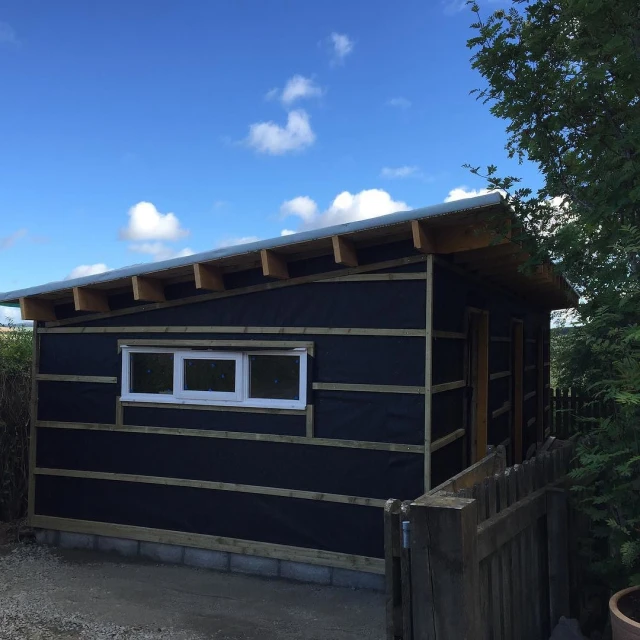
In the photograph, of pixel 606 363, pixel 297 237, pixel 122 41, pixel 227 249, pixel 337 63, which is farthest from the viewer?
pixel 337 63

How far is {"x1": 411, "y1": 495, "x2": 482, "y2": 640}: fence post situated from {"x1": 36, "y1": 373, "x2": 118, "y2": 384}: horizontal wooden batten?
4.57 metres

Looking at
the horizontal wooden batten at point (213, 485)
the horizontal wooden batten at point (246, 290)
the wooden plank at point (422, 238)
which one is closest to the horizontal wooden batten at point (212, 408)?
the horizontal wooden batten at point (213, 485)

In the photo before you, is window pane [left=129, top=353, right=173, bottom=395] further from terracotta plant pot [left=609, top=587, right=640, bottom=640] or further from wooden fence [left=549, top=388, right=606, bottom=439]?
wooden fence [left=549, top=388, right=606, bottom=439]

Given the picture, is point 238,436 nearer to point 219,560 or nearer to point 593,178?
point 219,560

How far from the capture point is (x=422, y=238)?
4836 mm

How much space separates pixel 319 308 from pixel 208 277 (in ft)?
3.63

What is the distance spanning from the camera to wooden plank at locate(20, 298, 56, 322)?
649 cm

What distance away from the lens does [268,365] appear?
5746 mm

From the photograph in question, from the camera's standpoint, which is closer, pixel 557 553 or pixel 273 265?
pixel 557 553

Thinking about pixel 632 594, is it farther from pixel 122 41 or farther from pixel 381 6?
pixel 122 41

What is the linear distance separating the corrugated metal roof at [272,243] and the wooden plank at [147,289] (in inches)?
4.3

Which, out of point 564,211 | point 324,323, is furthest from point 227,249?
point 564,211

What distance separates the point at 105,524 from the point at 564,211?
17.6ft

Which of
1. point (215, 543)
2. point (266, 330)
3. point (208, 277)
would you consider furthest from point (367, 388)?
point (215, 543)
